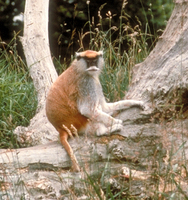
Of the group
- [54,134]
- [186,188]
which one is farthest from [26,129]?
[186,188]

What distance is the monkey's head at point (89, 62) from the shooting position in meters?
4.12

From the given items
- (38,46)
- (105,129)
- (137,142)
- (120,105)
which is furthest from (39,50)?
(137,142)

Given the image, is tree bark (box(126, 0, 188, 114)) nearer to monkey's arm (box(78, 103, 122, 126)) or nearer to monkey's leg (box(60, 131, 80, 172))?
monkey's arm (box(78, 103, 122, 126))

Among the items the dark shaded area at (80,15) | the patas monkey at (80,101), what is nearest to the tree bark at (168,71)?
the patas monkey at (80,101)

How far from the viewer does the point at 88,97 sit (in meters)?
4.12

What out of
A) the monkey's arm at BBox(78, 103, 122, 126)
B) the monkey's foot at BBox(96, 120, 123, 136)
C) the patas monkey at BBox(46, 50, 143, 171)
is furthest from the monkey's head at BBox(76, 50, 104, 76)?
the monkey's foot at BBox(96, 120, 123, 136)

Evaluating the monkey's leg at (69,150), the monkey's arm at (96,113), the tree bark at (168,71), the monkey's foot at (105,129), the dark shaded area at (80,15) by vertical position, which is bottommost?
the monkey's leg at (69,150)

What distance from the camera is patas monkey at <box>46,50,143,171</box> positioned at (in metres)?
3.92

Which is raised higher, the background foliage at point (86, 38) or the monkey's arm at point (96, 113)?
the background foliage at point (86, 38)

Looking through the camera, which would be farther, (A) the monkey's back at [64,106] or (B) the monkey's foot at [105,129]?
(A) the monkey's back at [64,106]

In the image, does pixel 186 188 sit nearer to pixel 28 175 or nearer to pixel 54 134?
pixel 28 175

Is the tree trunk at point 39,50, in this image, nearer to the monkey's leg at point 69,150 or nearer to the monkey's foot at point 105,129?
the monkey's leg at point 69,150

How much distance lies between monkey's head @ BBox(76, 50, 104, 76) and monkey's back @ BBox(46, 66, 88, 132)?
0.17m

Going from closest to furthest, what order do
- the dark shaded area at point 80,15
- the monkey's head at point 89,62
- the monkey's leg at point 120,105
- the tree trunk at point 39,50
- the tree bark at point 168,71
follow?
1. the tree bark at point 168,71
2. the monkey's leg at point 120,105
3. the monkey's head at point 89,62
4. the tree trunk at point 39,50
5. the dark shaded area at point 80,15
